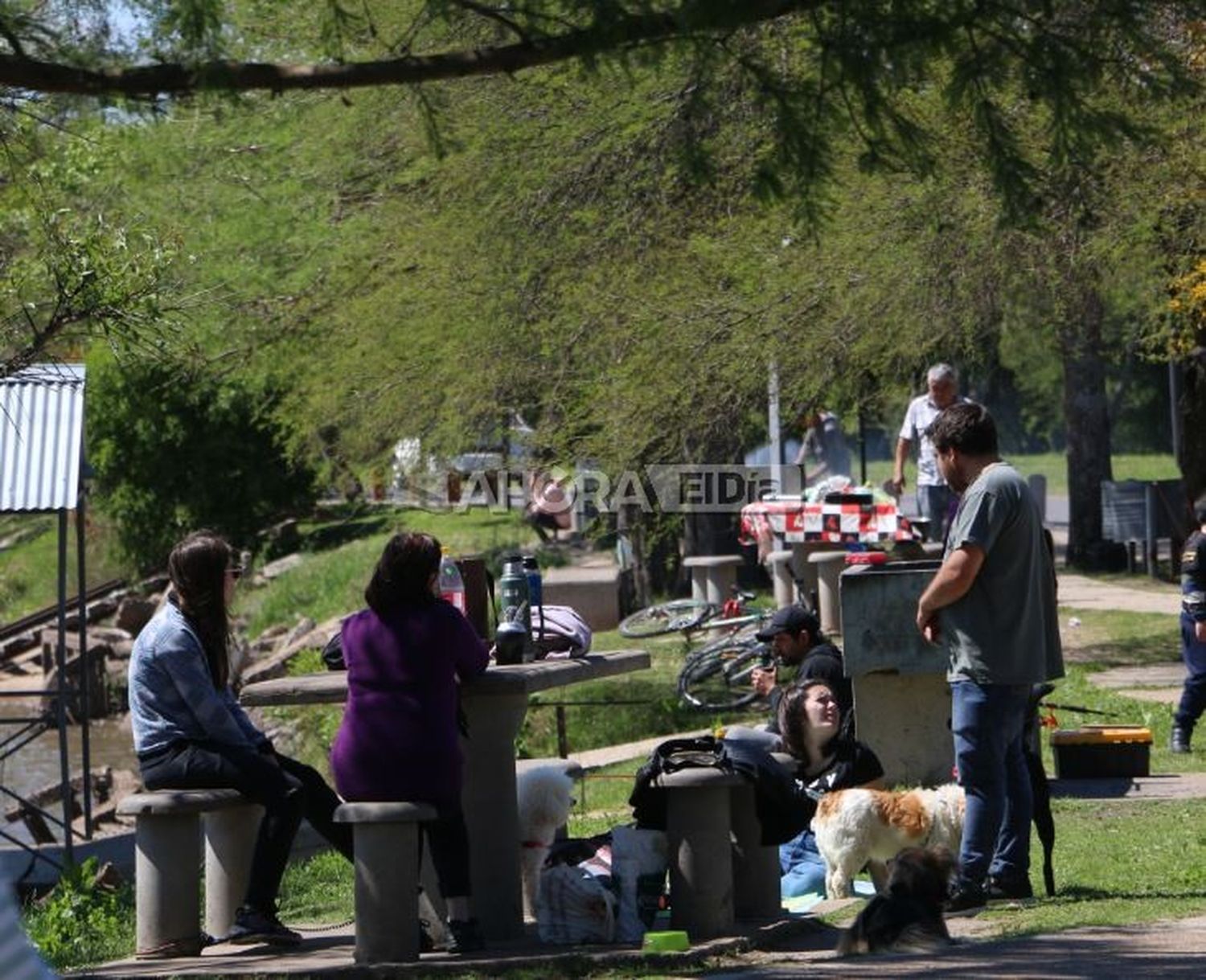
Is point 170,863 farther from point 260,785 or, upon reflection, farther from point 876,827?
point 876,827

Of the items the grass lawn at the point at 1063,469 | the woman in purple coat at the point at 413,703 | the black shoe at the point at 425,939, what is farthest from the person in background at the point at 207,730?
the grass lawn at the point at 1063,469

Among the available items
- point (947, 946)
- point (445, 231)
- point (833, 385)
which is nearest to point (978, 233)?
point (833, 385)

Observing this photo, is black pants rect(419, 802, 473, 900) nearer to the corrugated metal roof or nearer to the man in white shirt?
the corrugated metal roof

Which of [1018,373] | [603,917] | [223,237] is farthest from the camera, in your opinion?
[1018,373]

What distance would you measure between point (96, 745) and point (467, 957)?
24.6 metres

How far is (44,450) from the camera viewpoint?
1425 cm

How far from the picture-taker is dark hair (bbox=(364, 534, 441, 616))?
8.05 meters

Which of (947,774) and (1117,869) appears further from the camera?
(947,774)

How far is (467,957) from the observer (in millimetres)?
7953

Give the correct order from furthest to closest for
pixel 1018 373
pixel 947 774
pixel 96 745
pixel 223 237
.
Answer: pixel 1018 373
pixel 96 745
pixel 223 237
pixel 947 774

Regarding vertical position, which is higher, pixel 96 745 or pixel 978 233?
pixel 978 233

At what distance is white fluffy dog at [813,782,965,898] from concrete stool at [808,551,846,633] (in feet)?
38.5

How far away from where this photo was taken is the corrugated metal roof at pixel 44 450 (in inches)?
556

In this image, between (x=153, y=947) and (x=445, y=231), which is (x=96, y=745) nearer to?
(x=445, y=231)
